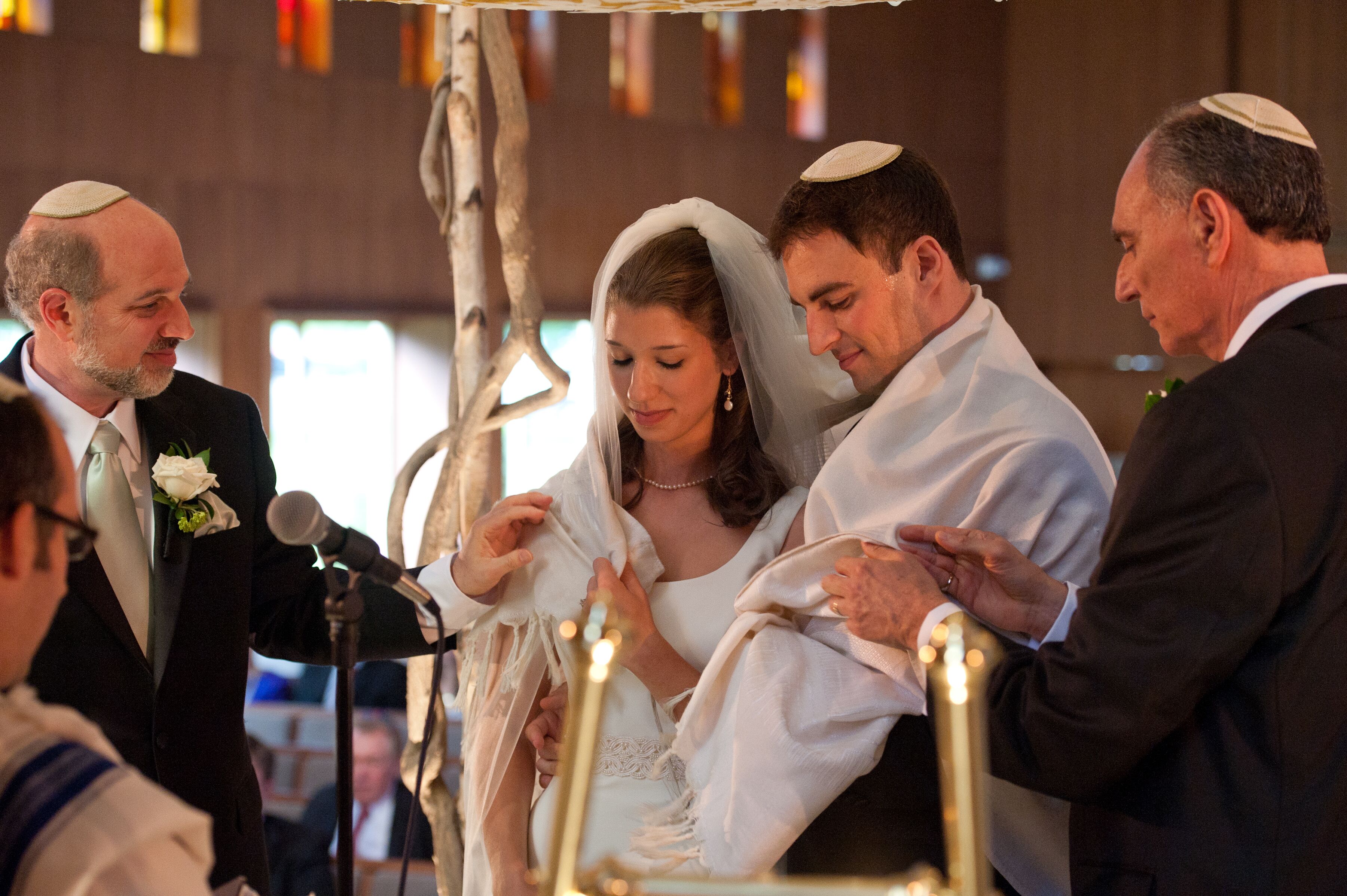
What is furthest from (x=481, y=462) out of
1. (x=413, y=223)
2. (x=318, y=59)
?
(x=318, y=59)

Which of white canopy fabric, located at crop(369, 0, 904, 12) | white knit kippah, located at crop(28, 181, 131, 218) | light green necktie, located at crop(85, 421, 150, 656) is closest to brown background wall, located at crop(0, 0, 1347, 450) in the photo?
white knit kippah, located at crop(28, 181, 131, 218)

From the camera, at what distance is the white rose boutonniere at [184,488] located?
2.62 meters

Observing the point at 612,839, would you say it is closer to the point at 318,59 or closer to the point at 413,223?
the point at 413,223

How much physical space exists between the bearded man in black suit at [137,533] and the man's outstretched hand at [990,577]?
124 cm

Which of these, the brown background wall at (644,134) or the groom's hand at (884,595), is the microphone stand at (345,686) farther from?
the brown background wall at (644,134)

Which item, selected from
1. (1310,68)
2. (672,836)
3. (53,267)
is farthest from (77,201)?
(1310,68)

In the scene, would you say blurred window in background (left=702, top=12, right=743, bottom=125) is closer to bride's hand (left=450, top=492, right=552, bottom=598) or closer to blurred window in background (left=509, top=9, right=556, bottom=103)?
blurred window in background (left=509, top=9, right=556, bottom=103)

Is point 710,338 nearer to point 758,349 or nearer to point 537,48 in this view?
point 758,349

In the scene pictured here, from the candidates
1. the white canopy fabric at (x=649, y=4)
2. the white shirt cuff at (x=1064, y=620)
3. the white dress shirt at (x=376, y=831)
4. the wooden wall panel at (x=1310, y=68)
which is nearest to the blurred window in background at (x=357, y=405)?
the white dress shirt at (x=376, y=831)

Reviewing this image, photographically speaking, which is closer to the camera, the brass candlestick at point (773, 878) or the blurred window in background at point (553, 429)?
the brass candlestick at point (773, 878)

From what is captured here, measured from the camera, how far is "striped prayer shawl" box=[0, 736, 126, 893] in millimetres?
1238

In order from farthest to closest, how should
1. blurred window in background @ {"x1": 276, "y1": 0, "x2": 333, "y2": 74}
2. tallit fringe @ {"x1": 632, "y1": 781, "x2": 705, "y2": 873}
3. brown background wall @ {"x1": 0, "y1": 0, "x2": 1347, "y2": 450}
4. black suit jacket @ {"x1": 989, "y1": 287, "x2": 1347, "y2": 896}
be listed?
blurred window in background @ {"x1": 276, "y1": 0, "x2": 333, "y2": 74} < brown background wall @ {"x1": 0, "y1": 0, "x2": 1347, "y2": 450} < tallit fringe @ {"x1": 632, "y1": 781, "x2": 705, "y2": 873} < black suit jacket @ {"x1": 989, "y1": 287, "x2": 1347, "y2": 896}

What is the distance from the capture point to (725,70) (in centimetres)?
1073

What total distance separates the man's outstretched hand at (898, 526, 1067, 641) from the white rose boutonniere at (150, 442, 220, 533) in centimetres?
142
